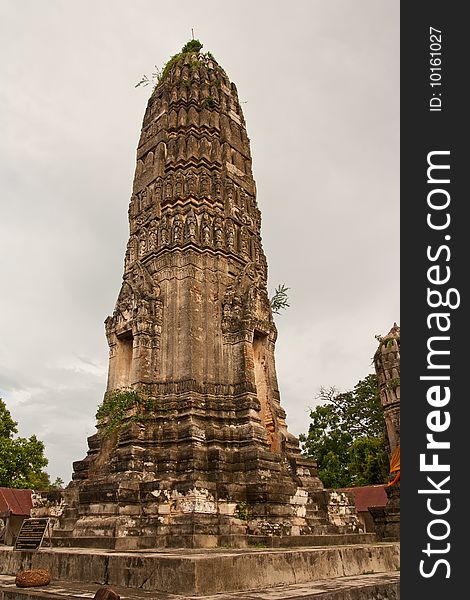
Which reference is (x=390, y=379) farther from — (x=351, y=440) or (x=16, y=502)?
(x=16, y=502)

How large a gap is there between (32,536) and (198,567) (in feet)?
13.2

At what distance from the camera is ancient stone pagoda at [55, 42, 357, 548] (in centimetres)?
1091

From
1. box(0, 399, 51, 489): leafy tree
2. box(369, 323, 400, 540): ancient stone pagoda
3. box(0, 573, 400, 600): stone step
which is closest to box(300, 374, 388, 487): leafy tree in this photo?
box(369, 323, 400, 540): ancient stone pagoda

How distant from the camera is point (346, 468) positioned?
102 ft

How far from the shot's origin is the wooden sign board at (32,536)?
8.66 meters

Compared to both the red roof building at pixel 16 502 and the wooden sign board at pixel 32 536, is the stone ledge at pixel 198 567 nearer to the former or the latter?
the wooden sign board at pixel 32 536

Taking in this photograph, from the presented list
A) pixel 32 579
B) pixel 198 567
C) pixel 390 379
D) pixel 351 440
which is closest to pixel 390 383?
pixel 390 379

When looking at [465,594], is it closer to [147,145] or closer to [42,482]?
[147,145]

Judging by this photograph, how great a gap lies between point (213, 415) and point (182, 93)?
1098cm

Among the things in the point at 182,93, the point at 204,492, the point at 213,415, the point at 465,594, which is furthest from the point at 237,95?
the point at 465,594

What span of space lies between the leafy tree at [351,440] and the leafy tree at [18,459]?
15963mm

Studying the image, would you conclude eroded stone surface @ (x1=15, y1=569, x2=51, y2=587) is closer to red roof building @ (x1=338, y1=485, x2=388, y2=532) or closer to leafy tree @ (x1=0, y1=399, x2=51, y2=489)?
red roof building @ (x1=338, y1=485, x2=388, y2=532)

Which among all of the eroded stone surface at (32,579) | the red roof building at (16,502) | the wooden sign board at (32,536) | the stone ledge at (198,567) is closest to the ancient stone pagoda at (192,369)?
the wooden sign board at (32,536)

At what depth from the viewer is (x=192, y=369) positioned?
13109 millimetres
